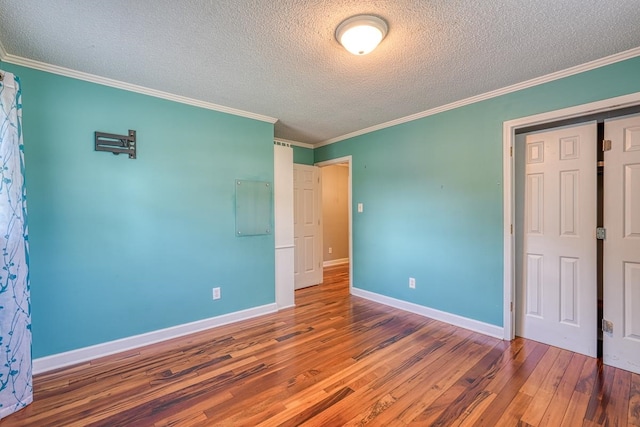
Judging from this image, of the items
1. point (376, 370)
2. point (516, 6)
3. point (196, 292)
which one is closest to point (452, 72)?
point (516, 6)

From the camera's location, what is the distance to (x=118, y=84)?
2.50 meters

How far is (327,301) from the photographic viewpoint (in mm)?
3951

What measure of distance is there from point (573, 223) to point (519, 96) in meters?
1.22

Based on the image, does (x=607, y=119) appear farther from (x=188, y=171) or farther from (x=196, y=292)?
(x=196, y=292)

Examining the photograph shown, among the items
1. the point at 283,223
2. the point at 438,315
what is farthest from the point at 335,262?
the point at 438,315

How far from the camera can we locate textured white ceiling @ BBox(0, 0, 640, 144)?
1.61 metres

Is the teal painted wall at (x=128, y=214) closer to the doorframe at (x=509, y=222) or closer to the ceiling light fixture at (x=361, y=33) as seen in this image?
the ceiling light fixture at (x=361, y=33)

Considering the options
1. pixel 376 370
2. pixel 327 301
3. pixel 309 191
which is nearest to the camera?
pixel 376 370

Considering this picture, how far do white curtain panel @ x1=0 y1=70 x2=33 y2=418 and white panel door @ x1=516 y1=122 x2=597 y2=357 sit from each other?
13.1 ft

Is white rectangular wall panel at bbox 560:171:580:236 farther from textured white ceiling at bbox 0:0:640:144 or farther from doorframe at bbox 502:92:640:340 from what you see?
textured white ceiling at bbox 0:0:640:144

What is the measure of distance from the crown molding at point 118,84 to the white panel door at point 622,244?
10.8ft

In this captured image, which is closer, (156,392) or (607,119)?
(156,392)

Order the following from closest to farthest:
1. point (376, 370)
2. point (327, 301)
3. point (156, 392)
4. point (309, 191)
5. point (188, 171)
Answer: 1. point (156, 392)
2. point (376, 370)
3. point (188, 171)
4. point (327, 301)
5. point (309, 191)

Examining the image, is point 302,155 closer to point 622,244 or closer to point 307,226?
point 307,226
